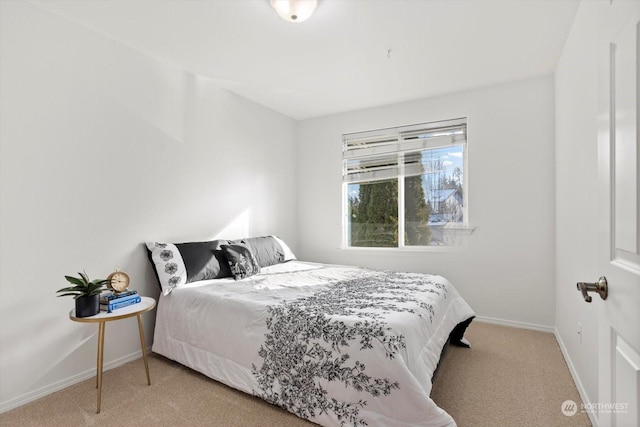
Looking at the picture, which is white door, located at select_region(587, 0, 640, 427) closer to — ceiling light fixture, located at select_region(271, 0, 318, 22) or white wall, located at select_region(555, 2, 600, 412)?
white wall, located at select_region(555, 2, 600, 412)

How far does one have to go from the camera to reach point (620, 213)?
898 millimetres

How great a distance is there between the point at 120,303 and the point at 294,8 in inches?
88.4

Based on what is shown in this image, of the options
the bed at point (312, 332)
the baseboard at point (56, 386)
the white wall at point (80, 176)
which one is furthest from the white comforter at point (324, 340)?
the white wall at point (80, 176)

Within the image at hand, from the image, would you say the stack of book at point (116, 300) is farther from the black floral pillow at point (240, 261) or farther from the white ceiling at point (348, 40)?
the white ceiling at point (348, 40)

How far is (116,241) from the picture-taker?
2.60 meters

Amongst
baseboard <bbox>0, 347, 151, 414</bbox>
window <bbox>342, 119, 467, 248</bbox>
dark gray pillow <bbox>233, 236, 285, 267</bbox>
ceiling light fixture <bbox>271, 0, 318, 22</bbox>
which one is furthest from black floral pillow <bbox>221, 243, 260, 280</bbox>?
ceiling light fixture <bbox>271, 0, 318, 22</bbox>

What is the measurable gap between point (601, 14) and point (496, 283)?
3.00m

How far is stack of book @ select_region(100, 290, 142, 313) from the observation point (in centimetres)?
212

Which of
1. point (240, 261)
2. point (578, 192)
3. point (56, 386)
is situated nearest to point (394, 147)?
point (578, 192)

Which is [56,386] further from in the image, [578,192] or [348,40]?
[578,192]

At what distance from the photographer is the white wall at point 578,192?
1887 mm

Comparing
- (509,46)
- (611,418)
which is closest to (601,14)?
(611,418)

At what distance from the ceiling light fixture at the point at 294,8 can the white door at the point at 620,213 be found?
1.57m

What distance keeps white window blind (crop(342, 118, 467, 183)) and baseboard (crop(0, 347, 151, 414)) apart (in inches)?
125
